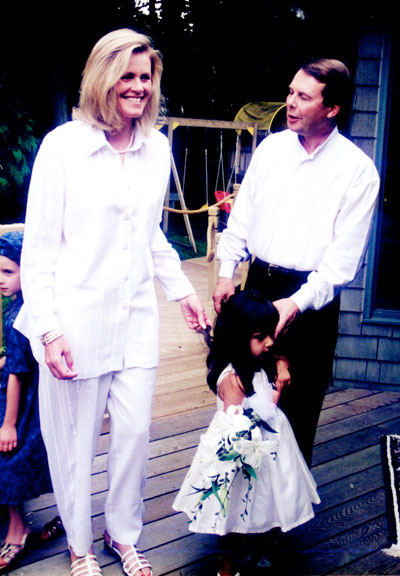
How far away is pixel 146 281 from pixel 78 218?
1.12 feet

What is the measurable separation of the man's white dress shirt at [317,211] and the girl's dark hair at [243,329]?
187mm

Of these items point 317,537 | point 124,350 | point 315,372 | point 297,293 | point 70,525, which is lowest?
point 317,537

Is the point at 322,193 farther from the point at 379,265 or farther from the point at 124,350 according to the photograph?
the point at 379,265

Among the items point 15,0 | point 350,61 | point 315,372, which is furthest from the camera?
point 15,0

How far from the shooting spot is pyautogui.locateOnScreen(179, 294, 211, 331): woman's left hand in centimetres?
243

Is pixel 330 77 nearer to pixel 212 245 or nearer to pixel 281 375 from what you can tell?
pixel 281 375

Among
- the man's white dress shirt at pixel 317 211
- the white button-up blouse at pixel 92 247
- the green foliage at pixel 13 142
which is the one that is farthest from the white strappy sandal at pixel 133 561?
the green foliage at pixel 13 142

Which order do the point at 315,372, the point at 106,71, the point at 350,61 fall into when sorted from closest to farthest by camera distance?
the point at 106,71
the point at 315,372
the point at 350,61

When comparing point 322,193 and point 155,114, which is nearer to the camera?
point 155,114

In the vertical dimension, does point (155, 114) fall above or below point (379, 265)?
above

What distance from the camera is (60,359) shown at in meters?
2.04

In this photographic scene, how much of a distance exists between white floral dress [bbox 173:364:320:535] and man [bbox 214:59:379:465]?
0.88ft

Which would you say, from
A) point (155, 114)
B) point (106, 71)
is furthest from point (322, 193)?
point (106, 71)

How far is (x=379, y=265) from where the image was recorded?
14.4 feet
